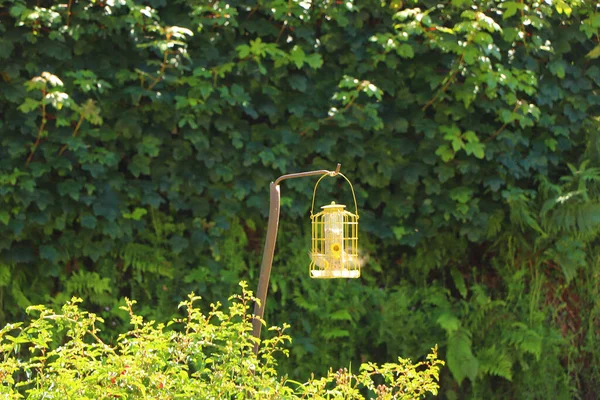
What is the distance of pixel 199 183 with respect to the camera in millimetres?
4738

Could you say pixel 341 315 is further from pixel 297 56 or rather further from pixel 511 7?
pixel 511 7

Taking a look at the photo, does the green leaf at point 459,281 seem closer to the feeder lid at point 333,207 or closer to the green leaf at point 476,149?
the green leaf at point 476,149

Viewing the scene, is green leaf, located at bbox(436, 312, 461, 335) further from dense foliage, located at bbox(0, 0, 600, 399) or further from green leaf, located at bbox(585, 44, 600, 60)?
green leaf, located at bbox(585, 44, 600, 60)

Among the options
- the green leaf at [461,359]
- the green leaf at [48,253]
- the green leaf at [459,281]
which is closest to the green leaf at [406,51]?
the green leaf at [459,281]

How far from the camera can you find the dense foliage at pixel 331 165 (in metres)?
4.48

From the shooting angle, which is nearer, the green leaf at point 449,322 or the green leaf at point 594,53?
the green leaf at point 449,322

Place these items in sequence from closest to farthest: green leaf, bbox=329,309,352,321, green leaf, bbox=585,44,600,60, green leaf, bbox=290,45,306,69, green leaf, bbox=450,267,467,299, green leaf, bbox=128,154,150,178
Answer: green leaf, bbox=128,154,150,178 → green leaf, bbox=290,45,306,69 → green leaf, bbox=329,309,352,321 → green leaf, bbox=450,267,467,299 → green leaf, bbox=585,44,600,60

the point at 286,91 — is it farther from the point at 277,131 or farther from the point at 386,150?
the point at 386,150

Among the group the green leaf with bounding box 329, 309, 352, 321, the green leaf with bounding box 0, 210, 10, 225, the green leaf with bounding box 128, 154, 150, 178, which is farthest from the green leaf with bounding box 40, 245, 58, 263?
the green leaf with bounding box 329, 309, 352, 321

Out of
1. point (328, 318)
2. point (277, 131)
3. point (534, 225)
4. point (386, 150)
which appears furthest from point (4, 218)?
point (534, 225)

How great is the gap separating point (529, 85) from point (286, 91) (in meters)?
1.43

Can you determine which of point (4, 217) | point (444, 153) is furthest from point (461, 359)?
point (4, 217)

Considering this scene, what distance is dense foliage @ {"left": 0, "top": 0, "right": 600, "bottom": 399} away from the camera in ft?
14.7

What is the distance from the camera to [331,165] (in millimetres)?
5082
